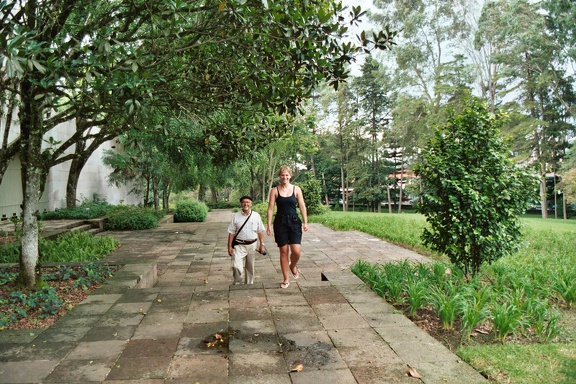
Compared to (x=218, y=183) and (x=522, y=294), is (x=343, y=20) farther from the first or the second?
(x=218, y=183)

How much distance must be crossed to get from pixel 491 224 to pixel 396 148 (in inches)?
1421

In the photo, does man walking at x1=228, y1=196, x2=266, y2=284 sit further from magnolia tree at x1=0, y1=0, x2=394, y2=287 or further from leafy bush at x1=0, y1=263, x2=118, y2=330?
leafy bush at x1=0, y1=263, x2=118, y2=330

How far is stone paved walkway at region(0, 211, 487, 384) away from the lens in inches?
115

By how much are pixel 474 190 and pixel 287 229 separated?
2473mm

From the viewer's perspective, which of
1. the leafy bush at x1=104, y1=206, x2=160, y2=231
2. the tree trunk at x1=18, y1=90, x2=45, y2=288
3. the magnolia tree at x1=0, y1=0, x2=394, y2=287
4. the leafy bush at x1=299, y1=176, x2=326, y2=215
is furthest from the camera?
the leafy bush at x1=299, y1=176, x2=326, y2=215

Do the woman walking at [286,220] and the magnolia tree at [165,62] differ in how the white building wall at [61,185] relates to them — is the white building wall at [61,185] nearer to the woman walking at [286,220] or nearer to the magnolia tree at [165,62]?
the magnolia tree at [165,62]

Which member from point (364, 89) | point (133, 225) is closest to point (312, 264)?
point (133, 225)

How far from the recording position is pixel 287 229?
5473 millimetres

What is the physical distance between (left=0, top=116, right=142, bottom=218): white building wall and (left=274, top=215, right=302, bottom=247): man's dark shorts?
12412 mm

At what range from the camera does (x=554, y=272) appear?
589 cm

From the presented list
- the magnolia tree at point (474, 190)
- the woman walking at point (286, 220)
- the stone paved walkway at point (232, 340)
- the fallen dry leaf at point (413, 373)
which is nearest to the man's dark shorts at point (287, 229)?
the woman walking at point (286, 220)

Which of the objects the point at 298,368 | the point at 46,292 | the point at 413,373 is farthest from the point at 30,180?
the point at 413,373

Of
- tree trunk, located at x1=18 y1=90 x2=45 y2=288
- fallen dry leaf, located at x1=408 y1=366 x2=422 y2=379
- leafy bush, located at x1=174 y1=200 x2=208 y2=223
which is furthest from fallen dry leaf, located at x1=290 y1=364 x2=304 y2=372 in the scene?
leafy bush, located at x1=174 y1=200 x2=208 y2=223

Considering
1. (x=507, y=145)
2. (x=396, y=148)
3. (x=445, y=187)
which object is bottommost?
(x=445, y=187)
